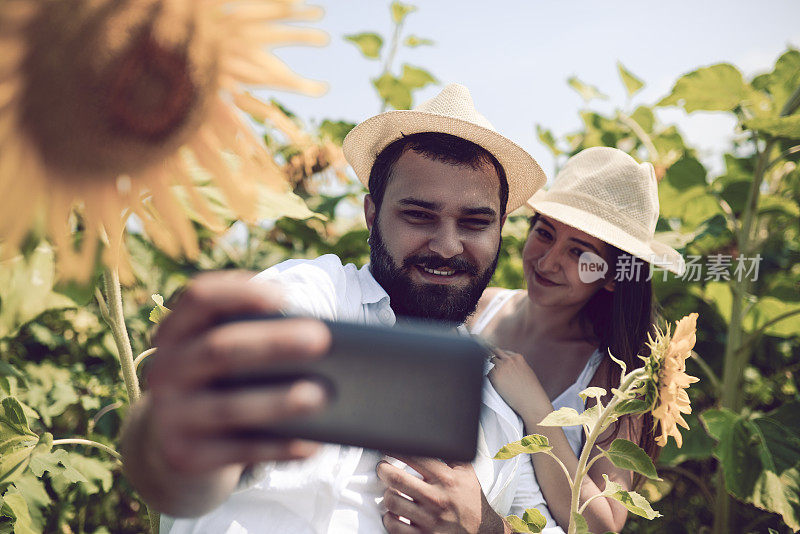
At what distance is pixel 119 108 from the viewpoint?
37 cm

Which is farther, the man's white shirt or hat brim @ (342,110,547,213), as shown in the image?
hat brim @ (342,110,547,213)

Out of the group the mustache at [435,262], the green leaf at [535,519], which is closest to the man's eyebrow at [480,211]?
the mustache at [435,262]

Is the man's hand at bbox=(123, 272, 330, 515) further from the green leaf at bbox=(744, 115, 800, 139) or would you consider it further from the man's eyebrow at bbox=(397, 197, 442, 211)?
the green leaf at bbox=(744, 115, 800, 139)

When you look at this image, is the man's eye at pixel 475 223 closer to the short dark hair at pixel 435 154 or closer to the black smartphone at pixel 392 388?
the short dark hair at pixel 435 154

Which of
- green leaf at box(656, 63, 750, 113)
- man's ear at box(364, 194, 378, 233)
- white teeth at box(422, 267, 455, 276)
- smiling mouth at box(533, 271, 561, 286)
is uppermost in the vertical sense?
green leaf at box(656, 63, 750, 113)

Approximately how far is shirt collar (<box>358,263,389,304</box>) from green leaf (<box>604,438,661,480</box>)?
2.33 feet

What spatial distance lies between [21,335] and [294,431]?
227 centimetres

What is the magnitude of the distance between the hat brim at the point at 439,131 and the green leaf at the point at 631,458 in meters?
0.96

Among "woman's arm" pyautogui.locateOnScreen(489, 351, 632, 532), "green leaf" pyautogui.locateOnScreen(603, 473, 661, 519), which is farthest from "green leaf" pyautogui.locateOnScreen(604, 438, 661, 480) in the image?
"woman's arm" pyautogui.locateOnScreen(489, 351, 632, 532)

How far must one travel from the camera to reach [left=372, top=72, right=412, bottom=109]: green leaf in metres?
2.61

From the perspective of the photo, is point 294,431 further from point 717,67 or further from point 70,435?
point 717,67

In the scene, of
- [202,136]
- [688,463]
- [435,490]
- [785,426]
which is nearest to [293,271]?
[435,490]

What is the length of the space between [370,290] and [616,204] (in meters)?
1.07

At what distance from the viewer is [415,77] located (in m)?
2.61
